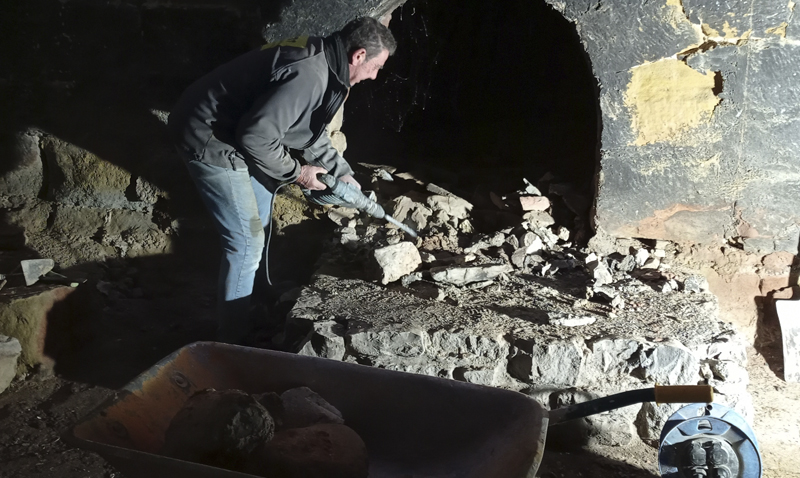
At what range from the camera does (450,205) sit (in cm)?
387

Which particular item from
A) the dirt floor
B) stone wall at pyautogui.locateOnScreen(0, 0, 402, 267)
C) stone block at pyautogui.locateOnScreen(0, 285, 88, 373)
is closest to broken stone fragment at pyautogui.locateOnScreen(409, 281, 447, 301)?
the dirt floor

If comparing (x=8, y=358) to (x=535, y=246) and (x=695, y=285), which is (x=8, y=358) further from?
(x=695, y=285)

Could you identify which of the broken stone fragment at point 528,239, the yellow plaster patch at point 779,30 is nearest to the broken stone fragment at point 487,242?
the broken stone fragment at point 528,239

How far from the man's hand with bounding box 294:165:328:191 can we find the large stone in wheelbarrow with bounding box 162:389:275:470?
4.73 feet

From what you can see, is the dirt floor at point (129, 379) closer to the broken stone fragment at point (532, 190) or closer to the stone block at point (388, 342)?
the stone block at point (388, 342)

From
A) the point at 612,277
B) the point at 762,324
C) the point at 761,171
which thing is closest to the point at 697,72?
the point at 761,171

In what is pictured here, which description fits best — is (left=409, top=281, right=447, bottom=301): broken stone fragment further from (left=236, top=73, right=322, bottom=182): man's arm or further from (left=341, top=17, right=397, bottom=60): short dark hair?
(left=341, top=17, right=397, bottom=60): short dark hair

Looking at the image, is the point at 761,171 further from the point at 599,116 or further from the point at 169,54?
the point at 169,54

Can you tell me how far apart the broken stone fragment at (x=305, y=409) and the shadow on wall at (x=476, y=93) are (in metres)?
3.39

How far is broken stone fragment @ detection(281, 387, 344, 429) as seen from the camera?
6.27 ft

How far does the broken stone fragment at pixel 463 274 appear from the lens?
3104 mm

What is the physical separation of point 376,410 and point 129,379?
1.80 meters

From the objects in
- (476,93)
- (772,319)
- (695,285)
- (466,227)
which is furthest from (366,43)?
(476,93)

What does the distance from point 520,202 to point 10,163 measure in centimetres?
331
